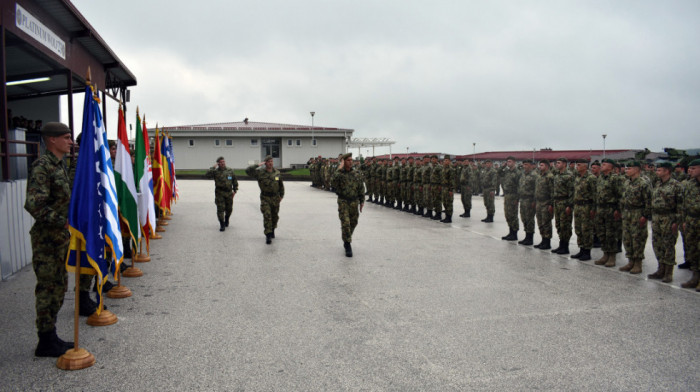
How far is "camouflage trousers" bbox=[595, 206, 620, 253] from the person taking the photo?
26.2 ft

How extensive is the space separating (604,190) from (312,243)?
18.9 ft

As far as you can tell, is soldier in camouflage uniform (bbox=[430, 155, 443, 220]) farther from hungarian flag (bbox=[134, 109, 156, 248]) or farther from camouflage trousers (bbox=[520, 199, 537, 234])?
hungarian flag (bbox=[134, 109, 156, 248])

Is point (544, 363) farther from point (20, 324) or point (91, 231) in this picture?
point (20, 324)

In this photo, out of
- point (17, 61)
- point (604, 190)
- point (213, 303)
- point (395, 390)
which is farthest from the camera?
point (17, 61)

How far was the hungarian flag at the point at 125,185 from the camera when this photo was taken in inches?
225

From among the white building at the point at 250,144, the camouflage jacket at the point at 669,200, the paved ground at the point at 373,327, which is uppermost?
the white building at the point at 250,144

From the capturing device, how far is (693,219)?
6.28 meters

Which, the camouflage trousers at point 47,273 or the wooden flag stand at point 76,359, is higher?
the camouflage trousers at point 47,273

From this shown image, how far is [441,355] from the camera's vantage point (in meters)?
4.04

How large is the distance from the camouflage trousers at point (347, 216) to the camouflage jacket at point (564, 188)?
3976 mm

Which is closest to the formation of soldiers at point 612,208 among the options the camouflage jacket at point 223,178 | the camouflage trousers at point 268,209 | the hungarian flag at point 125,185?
the camouflage trousers at point 268,209

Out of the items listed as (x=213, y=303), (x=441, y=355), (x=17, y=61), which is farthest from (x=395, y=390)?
(x=17, y=61)

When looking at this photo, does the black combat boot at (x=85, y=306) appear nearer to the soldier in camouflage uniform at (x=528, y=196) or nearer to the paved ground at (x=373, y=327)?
the paved ground at (x=373, y=327)

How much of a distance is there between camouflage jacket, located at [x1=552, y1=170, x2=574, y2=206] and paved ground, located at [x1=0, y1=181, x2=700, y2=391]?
4.70ft
